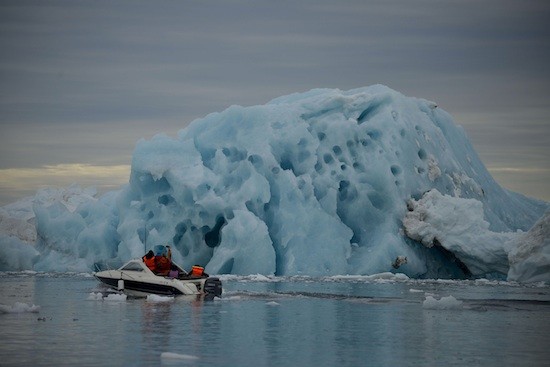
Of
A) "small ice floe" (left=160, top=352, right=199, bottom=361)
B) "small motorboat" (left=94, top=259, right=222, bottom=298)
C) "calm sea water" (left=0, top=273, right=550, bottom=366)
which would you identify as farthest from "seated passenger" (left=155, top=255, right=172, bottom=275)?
"small ice floe" (left=160, top=352, right=199, bottom=361)

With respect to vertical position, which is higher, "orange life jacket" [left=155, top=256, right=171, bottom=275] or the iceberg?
the iceberg

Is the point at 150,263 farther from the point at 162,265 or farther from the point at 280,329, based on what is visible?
the point at 280,329

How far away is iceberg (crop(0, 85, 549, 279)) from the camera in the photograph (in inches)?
1553

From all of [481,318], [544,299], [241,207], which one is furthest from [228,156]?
[481,318]

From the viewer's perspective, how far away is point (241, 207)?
1547 inches

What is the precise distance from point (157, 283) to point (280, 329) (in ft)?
27.1

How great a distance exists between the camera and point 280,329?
69.4 ft

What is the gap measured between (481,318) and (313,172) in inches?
700


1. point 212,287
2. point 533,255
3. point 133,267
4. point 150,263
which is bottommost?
point 212,287

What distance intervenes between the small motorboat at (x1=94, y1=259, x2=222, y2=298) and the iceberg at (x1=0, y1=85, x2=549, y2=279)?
924 centimetres

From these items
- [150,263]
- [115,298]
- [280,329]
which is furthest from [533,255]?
[280,329]

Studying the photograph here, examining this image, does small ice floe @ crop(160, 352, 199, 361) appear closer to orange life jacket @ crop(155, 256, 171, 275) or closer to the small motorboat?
the small motorboat

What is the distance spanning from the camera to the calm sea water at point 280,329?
1688 centimetres

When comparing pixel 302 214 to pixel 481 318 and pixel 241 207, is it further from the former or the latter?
pixel 481 318
